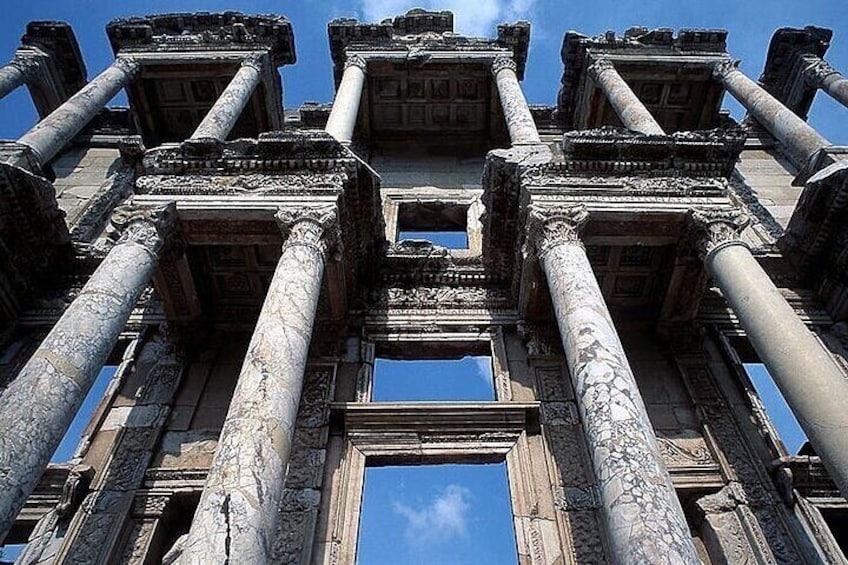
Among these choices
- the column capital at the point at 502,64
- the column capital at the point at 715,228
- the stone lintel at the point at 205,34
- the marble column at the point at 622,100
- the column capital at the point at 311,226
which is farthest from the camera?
the stone lintel at the point at 205,34

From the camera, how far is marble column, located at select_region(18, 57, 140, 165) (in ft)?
43.8

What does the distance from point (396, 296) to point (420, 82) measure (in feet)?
27.7

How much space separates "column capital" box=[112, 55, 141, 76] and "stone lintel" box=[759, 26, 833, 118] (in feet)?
59.9

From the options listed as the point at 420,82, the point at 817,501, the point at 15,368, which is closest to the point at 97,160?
the point at 15,368

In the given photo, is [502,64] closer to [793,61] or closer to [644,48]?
[644,48]

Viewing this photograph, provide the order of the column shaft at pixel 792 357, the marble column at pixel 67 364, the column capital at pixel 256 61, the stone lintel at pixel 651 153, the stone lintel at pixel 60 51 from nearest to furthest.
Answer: the marble column at pixel 67 364 → the column shaft at pixel 792 357 → the stone lintel at pixel 651 153 → the column capital at pixel 256 61 → the stone lintel at pixel 60 51

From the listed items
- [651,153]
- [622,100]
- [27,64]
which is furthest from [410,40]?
[27,64]

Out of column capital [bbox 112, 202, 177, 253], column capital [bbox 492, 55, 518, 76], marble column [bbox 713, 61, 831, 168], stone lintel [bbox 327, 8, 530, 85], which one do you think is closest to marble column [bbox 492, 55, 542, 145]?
column capital [bbox 492, 55, 518, 76]

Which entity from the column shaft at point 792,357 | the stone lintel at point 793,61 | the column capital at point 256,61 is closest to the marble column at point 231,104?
the column capital at point 256,61

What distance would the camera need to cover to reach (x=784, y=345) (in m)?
7.89

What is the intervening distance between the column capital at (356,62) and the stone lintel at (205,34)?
2.34 metres

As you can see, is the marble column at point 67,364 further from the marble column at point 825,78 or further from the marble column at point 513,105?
the marble column at point 825,78

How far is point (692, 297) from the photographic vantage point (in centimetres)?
1153

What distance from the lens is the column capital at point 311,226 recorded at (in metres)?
9.58
